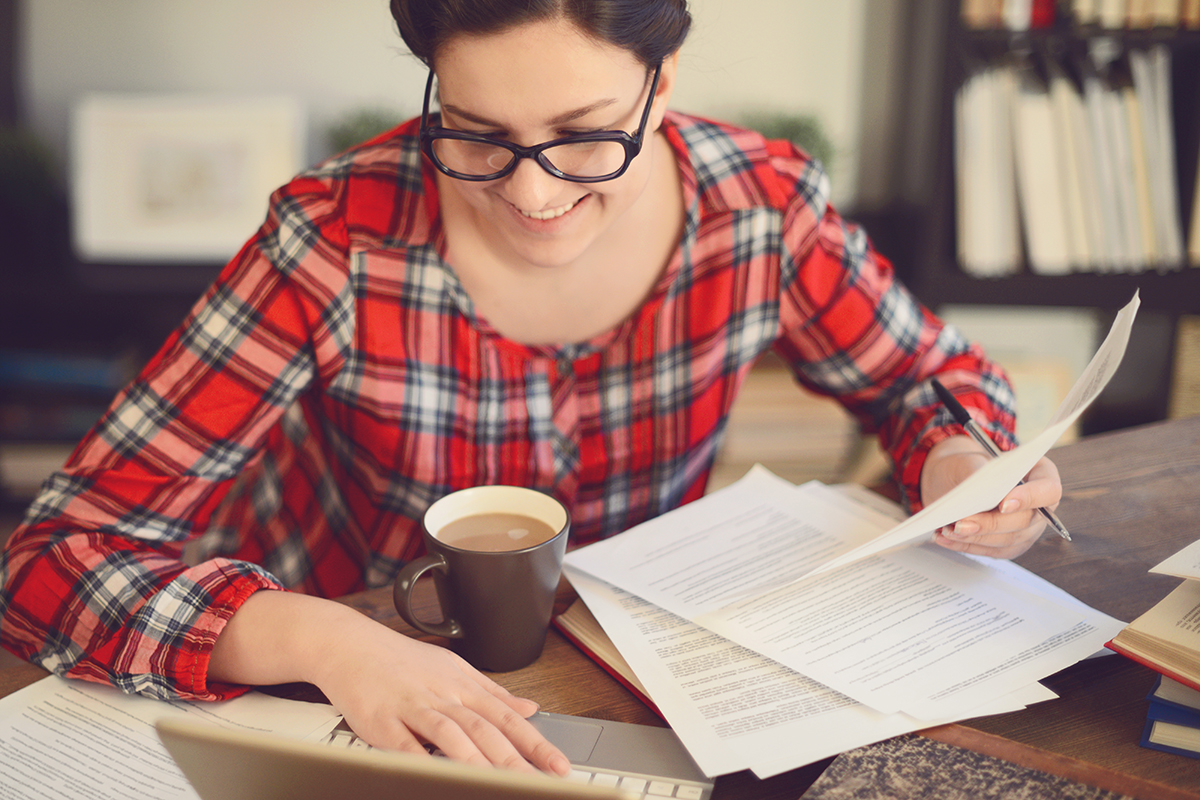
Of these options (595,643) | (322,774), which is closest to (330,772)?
(322,774)

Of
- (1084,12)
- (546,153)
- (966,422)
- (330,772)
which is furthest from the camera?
(1084,12)

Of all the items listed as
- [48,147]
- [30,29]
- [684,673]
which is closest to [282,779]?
[684,673]

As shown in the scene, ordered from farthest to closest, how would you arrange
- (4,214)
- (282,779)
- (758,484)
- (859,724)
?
(4,214) < (758,484) < (859,724) < (282,779)

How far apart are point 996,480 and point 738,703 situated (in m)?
0.24

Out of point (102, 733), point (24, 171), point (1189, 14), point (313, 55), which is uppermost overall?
point (1189, 14)

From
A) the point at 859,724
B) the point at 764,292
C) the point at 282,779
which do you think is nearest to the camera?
the point at 282,779

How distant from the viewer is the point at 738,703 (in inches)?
23.9

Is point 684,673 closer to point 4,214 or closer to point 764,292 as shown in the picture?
point 764,292

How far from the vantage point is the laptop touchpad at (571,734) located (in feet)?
1.90

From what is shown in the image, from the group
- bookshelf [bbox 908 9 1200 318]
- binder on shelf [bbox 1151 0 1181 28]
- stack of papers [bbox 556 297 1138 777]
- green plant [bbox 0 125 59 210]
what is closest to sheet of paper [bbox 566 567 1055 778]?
stack of papers [bbox 556 297 1138 777]

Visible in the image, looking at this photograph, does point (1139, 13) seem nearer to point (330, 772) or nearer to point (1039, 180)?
point (1039, 180)

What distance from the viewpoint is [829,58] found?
2209 millimetres

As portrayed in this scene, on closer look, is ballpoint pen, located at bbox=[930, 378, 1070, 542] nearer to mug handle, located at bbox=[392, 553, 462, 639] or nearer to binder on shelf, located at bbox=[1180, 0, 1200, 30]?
mug handle, located at bbox=[392, 553, 462, 639]

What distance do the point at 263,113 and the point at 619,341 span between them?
1.45 m
